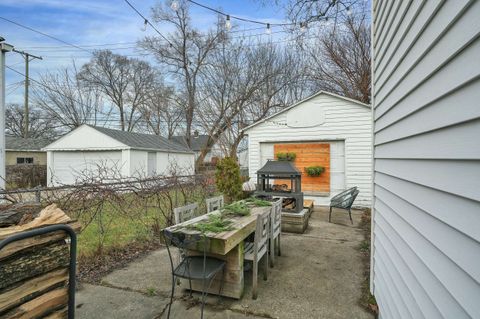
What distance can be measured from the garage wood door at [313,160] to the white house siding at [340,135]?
16 centimetres

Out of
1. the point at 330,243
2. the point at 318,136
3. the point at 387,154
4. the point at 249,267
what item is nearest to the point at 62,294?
the point at 249,267

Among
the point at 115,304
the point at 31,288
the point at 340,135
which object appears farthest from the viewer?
the point at 340,135

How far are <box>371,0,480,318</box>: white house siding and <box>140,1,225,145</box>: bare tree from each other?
17670 mm

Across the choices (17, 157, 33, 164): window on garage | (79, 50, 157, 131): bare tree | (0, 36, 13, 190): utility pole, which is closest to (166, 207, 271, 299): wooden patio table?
(0, 36, 13, 190): utility pole

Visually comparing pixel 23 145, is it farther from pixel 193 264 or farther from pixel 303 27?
pixel 193 264

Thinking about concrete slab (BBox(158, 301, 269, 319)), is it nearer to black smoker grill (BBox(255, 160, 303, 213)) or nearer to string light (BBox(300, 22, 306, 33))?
black smoker grill (BBox(255, 160, 303, 213))

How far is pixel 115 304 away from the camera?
2.99m

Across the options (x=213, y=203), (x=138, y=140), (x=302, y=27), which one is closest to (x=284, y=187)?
(x=213, y=203)

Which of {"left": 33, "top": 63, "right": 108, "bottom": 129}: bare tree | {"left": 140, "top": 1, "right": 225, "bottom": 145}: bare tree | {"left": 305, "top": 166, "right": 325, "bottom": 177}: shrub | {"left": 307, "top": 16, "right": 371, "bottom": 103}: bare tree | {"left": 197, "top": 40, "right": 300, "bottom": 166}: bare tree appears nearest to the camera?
{"left": 305, "top": 166, "right": 325, "bottom": 177}: shrub

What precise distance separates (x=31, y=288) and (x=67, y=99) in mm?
25295

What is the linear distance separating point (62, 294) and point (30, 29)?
580 inches

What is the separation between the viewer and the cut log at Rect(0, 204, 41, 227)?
1.80 meters

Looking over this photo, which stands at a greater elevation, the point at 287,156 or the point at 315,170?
the point at 287,156

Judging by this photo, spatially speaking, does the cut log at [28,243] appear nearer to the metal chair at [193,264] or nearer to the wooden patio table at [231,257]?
the metal chair at [193,264]
